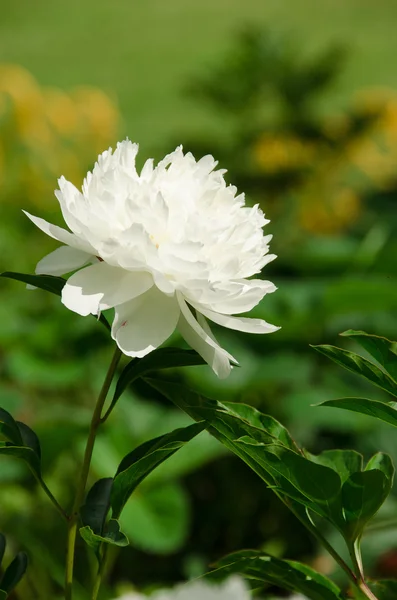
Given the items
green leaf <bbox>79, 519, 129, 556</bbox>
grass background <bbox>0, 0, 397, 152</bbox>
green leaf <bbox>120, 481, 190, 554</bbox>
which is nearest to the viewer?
green leaf <bbox>79, 519, 129, 556</bbox>

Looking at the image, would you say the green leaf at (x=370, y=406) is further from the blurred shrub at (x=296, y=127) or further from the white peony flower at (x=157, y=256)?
the blurred shrub at (x=296, y=127)

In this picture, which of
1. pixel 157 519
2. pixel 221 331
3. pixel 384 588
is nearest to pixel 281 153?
pixel 221 331

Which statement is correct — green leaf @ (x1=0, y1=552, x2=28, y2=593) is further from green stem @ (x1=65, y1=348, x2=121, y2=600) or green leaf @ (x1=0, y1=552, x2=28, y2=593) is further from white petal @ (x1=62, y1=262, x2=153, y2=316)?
white petal @ (x1=62, y1=262, x2=153, y2=316)

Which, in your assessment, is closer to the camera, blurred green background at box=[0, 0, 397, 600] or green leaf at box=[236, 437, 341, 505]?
green leaf at box=[236, 437, 341, 505]

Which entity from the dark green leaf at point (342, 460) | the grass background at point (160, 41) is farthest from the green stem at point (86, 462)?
the grass background at point (160, 41)

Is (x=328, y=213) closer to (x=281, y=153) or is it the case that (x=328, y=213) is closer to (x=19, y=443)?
(x=281, y=153)

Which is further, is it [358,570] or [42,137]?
[42,137]

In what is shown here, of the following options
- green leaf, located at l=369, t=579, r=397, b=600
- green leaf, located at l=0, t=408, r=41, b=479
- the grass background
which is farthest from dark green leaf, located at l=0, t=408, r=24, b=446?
the grass background
